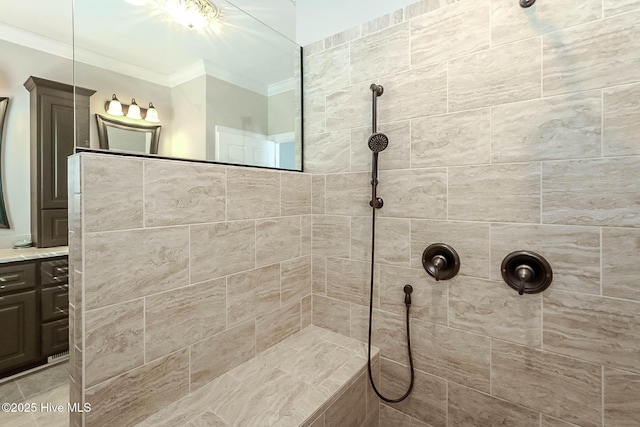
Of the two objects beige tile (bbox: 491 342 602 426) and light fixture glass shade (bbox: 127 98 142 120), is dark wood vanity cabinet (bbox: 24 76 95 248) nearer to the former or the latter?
light fixture glass shade (bbox: 127 98 142 120)

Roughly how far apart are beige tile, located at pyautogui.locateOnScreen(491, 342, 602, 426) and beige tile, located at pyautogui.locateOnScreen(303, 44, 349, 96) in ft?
5.11

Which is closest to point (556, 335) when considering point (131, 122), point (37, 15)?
point (131, 122)

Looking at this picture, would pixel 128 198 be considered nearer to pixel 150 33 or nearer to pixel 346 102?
pixel 150 33

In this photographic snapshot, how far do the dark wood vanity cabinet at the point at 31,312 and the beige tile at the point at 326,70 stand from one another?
2.51m

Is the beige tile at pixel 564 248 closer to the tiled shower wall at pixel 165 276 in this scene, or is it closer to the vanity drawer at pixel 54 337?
the tiled shower wall at pixel 165 276

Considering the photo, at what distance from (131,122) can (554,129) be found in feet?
5.35

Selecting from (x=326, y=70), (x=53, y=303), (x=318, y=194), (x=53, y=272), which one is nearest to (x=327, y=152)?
(x=318, y=194)

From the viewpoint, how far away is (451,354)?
123 centimetres

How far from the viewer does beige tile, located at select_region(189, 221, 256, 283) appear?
1.12 meters

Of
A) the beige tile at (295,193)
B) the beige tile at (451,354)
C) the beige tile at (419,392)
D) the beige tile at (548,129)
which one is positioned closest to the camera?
the beige tile at (548,129)

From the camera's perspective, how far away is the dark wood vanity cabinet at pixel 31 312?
1.95m

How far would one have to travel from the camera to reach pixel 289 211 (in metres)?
1.54

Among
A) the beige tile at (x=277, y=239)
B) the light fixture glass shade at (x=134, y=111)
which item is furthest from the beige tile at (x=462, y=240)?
the light fixture glass shade at (x=134, y=111)

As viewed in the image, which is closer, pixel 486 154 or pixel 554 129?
pixel 554 129
